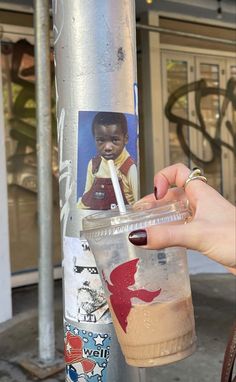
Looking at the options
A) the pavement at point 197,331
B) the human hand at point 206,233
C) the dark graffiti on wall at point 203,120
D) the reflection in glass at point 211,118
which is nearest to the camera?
the human hand at point 206,233

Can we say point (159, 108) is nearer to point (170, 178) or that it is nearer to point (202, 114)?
point (202, 114)

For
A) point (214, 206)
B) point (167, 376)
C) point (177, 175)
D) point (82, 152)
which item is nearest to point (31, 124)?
point (167, 376)

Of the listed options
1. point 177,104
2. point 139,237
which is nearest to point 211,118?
point 177,104

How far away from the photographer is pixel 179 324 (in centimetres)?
152

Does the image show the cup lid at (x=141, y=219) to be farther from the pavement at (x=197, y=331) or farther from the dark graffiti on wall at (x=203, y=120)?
the dark graffiti on wall at (x=203, y=120)

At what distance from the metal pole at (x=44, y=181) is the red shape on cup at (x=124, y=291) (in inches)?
84.3

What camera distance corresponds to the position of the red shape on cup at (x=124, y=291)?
4.91ft

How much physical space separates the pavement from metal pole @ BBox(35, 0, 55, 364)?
0.27 m

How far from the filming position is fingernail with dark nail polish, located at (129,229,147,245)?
4.28 ft

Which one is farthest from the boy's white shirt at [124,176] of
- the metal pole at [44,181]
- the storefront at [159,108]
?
the storefront at [159,108]

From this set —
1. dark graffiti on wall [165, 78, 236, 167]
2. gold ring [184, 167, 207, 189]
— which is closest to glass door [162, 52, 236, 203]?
dark graffiti on wall [165, 78, 236, 167]

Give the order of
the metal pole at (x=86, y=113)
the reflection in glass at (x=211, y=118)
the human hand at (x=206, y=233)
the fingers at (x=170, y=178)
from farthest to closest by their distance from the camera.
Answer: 1. the reflection in glass at (x=211, y=118)
2. the metal pole at (x=86, y=113)
3. the fingers at (x=170, y=178)
4. the human hand at (x=206, y=233)

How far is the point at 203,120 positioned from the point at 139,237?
629 centimetres

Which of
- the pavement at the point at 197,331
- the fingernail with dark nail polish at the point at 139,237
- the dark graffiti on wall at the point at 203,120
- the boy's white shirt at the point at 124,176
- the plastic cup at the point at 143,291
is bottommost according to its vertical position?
the pavement at the point at 197,331
